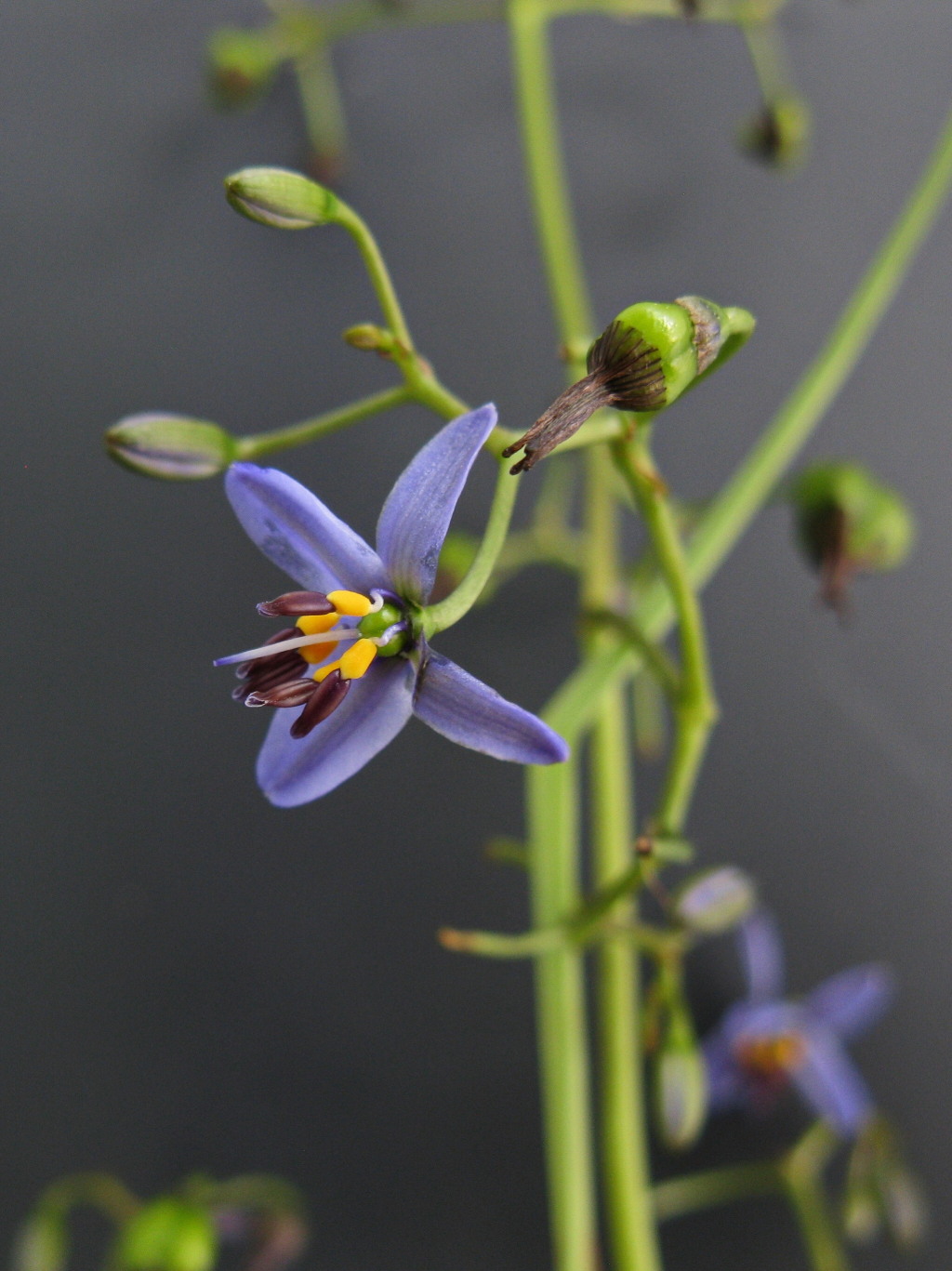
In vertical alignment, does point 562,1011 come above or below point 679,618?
below

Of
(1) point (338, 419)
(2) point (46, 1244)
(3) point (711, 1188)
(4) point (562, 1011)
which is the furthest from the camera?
(3) point (711, 1188)

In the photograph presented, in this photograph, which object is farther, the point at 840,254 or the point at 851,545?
the point at 840,254

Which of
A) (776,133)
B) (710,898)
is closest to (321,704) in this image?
(710,898)

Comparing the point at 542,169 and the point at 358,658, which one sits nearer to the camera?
the point at 358,658

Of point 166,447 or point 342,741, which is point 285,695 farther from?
point 166,447

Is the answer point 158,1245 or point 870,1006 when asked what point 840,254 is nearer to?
point 870,1006

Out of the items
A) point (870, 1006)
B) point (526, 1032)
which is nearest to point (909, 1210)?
point (870, 1006)
